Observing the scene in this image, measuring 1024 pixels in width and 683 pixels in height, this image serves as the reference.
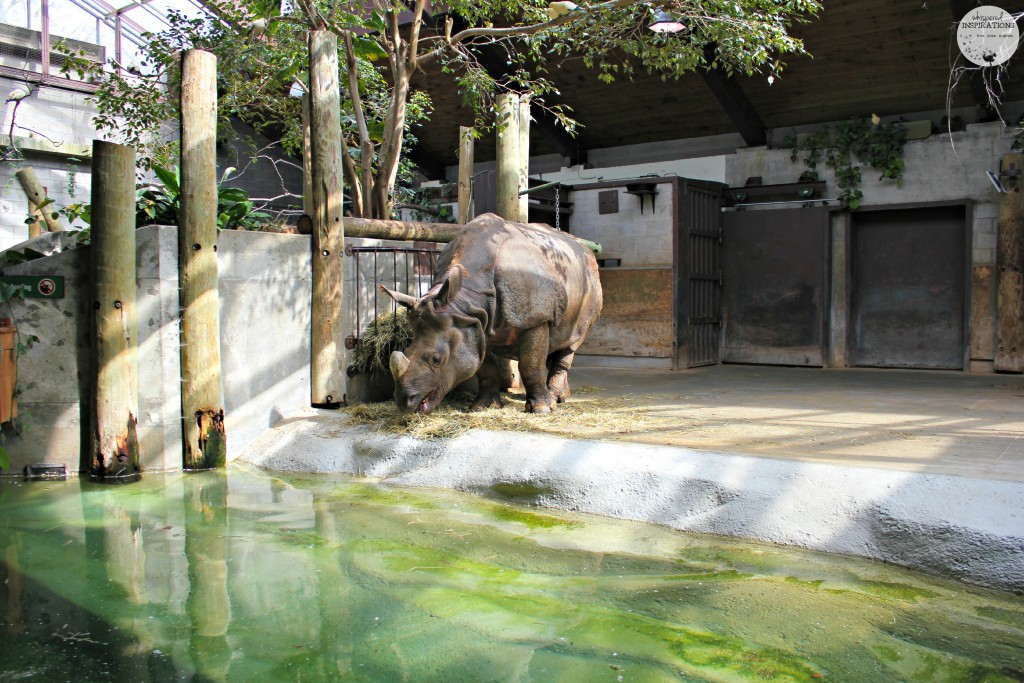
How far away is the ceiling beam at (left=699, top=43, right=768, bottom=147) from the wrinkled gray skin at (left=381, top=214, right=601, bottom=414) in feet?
15.4

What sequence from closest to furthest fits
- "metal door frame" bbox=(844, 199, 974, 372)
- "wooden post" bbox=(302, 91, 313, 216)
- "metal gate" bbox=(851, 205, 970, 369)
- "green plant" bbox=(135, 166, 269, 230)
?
"green plant" bbox=(135, 166, 269, 230)
"wooden post" bbox=(302, 91, 313, 216)
"metal door frame" bbox=(844, 199, 974, 372)
"metal gate" bbox=(851, 205, 970, 369)

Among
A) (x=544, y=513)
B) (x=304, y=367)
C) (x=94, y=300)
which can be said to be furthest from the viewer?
(x=304, y=367)

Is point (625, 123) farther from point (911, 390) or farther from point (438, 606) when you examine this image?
point (438, 606)

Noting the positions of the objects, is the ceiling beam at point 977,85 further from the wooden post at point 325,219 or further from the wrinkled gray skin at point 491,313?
the wooden post at point 325,219

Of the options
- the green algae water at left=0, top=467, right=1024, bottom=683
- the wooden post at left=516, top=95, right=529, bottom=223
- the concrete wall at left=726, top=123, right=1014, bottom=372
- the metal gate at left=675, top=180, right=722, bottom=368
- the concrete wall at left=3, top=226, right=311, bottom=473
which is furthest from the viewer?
the metal gate at left=675, top=180, right=722, bottom=368

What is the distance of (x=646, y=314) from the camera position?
10.7 m

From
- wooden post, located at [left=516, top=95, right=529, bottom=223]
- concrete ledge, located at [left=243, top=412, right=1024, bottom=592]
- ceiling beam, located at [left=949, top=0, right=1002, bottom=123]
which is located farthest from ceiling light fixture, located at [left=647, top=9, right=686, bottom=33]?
concrete ledge, located at [left=243, top=412, right=1024, bottom=592]

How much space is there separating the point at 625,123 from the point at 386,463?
8073 mm

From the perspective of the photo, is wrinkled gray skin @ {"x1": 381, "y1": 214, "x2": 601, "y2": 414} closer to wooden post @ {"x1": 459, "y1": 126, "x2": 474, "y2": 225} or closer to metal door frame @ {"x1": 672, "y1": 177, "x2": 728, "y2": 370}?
wooden post @ {"x1": 459, "y1": 126, "x2": 474, "y2": 225}

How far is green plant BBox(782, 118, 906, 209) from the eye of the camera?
393 inches

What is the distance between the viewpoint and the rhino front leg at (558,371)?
6.74 m

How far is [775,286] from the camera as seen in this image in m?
10.9

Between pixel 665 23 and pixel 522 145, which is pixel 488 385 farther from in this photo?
pixel 665 23

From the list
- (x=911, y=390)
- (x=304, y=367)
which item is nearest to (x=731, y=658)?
(x=304, y=367)
